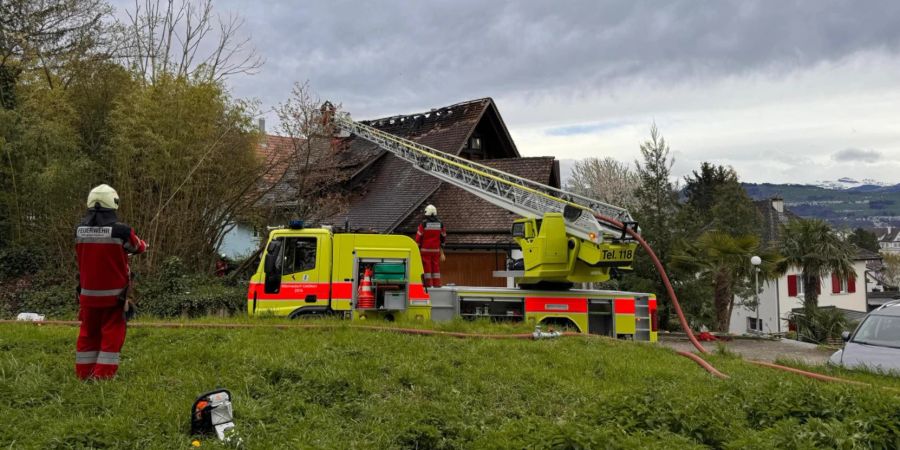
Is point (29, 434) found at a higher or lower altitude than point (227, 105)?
lower

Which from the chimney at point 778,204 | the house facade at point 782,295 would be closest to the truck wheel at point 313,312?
the house facade at point 782,295

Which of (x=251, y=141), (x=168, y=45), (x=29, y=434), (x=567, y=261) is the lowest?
(x=29, y=434)

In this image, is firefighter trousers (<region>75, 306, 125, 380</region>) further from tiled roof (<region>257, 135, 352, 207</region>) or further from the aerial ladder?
tiled roof (<region>257, 135, 352, 207</region>)

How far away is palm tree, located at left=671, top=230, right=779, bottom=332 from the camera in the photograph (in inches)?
681

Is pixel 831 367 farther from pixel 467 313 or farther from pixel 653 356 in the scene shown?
pixel 467 313

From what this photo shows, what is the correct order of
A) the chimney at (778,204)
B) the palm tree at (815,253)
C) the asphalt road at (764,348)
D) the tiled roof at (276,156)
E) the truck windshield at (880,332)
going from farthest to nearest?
1. the chimney at (778,204)
2. the palm tree at (815,253)
3. the tiled roof at (276,156)
4. the asphalt road at (764,348)
5. the truck windshield at (880,332)

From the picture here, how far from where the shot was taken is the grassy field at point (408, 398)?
4.37 metres

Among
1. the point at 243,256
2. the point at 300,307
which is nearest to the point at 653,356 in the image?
the point at 300,307

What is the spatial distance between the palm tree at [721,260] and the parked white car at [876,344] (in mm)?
7676

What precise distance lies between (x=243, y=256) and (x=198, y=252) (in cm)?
403

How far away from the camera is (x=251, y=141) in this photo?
16.8 metres

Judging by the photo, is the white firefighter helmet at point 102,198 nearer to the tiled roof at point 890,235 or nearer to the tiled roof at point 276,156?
the tiled roof at point 276,156

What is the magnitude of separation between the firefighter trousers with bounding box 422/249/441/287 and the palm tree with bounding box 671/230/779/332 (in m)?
8.72

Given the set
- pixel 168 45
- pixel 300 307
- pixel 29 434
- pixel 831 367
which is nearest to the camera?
pixel 29 434
